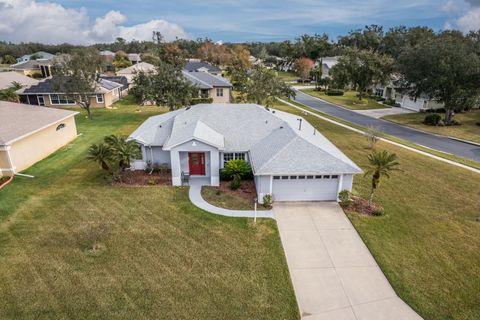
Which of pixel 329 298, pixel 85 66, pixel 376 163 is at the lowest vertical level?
pixel 329 298

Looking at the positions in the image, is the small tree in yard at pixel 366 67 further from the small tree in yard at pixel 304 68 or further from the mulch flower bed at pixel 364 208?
the mulch flower bed at pixel 364 208

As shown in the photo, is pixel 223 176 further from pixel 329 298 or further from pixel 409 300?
pixel 409 300

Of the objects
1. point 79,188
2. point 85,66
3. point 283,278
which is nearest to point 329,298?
point 283,278

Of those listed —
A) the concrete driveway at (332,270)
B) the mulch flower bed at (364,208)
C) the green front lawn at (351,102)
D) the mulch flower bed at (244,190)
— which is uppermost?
the green front lawn at (351,102)

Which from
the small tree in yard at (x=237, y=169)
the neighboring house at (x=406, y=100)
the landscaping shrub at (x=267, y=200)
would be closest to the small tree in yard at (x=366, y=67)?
the neighboring house at (x=406, y=100)

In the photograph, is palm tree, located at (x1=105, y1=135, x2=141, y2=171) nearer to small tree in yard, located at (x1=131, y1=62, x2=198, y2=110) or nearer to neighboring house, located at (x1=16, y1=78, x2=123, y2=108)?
small tree in yard, located at (x1=131, y1=62, x2=198, y2=110)
